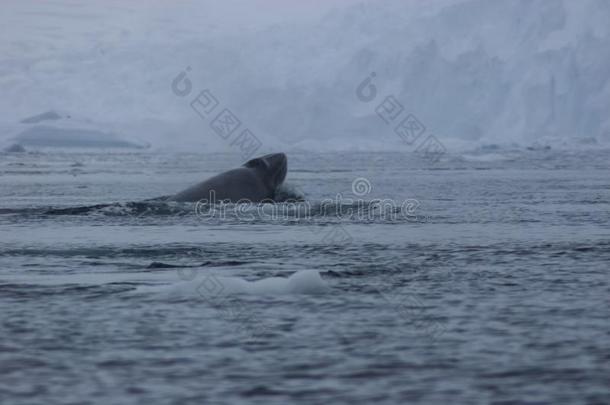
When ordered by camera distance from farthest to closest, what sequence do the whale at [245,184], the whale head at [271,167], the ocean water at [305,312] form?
the whale head at [271,167] < the whale at [245,184] < the ocean water at [305,312]

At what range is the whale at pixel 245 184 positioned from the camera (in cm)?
1532

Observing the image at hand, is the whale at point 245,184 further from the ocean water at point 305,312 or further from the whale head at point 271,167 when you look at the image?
the ocean water at point 305,312

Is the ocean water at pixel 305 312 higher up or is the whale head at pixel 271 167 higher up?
the whale head at pixel 271 167

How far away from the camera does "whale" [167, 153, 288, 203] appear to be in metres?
15.3

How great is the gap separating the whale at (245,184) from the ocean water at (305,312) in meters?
2.72

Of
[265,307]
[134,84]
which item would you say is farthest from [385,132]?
[265,307]

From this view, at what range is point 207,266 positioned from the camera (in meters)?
8.19

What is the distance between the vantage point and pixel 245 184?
1555 centimetres

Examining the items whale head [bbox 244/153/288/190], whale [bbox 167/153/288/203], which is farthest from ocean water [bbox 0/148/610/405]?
whale head [bbox 244/153/288/190]

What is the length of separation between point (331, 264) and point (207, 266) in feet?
3.41

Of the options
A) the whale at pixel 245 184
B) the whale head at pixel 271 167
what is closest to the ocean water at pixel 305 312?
the whale at pixel 245 184

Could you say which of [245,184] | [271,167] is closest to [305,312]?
[245,184]

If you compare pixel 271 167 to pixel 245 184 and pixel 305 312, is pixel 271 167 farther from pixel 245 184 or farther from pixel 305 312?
pixel 305 312

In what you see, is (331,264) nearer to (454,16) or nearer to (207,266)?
(207,266)
